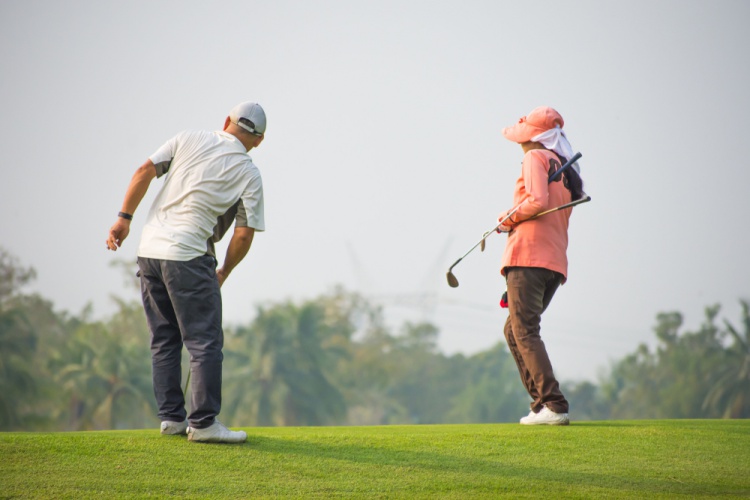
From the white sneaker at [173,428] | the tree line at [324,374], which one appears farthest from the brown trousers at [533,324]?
the tree line at [324,374]

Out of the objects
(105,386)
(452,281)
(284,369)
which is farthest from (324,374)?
(452,281)

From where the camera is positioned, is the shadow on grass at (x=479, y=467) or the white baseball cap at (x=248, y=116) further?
the white baseball cap at (x=248, y=116)

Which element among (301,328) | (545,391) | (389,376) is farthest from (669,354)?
(545,391)

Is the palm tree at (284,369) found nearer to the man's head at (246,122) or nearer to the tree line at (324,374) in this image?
the tree line at (324,374)

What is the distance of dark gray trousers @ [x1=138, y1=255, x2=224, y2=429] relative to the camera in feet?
18.8

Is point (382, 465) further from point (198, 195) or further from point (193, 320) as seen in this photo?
point (198, 195)

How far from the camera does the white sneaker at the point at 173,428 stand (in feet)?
19.7

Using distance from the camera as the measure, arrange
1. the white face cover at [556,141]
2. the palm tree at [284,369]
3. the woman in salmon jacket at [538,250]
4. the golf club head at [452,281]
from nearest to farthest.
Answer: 1. the woman in salmon jacket at [538,250]
2. the white face cover at [556,141]
3. the golf club head at [452,281]
4. the palm tree at [284,369]

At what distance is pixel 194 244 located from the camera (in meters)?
5.79

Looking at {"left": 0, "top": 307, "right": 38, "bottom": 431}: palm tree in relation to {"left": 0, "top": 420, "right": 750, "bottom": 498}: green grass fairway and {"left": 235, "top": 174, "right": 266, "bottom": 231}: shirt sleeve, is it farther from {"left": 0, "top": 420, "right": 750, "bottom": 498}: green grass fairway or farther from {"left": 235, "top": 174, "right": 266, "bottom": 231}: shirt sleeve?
{"left": 235, "top": 174, "right": 266, "bottom": 231}: shirt sleeve

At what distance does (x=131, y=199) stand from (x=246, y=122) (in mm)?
841

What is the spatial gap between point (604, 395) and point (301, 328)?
Result: 36.6 meters

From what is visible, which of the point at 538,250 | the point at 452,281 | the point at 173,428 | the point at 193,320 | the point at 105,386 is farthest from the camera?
the point at 105,386

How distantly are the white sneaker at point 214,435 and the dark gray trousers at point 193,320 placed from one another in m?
0.03
